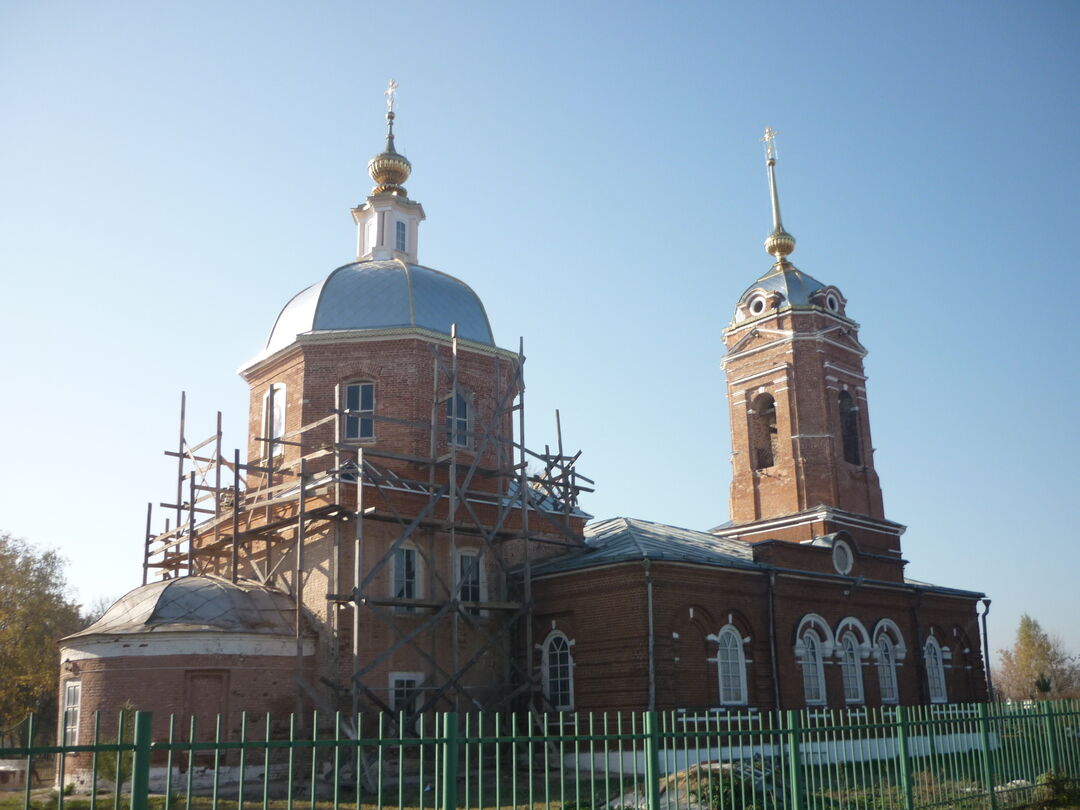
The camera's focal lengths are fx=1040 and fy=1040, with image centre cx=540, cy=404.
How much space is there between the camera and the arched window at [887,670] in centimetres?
2411

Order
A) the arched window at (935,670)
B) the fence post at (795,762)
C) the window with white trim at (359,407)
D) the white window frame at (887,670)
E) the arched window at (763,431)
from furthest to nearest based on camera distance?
the arched window at (763,431), the arched window at (935,670), the white window frame at (887,670), the window with white trim at (359,407), the fence post at (795,762)

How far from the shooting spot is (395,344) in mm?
21328

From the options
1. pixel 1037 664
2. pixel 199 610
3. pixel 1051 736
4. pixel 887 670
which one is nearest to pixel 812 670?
pixel 887 670

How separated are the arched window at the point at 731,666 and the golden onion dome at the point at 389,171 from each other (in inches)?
516

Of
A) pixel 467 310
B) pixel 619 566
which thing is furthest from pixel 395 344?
pixel 619 566

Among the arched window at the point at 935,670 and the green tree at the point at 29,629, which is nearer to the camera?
the arched window at the point at 935,670

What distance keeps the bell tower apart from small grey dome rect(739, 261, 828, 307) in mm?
29

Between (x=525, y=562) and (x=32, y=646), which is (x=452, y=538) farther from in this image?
(x=32, y=646)

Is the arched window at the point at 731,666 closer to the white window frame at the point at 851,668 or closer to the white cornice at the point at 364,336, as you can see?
the white window frame at the point at 851,668

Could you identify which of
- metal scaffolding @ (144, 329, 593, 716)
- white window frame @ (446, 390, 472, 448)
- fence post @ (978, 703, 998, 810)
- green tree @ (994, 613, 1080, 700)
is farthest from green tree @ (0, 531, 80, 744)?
green tree @ (994, 613, 1080, 700)

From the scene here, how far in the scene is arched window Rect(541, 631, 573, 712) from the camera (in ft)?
65.9

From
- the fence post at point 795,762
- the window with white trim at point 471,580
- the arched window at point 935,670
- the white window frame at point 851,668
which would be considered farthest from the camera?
the arched window at point 935,670

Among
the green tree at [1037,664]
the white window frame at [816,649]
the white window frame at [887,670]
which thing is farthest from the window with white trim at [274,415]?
the green tree at [1037,664]

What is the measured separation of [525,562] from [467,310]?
5829 mm
